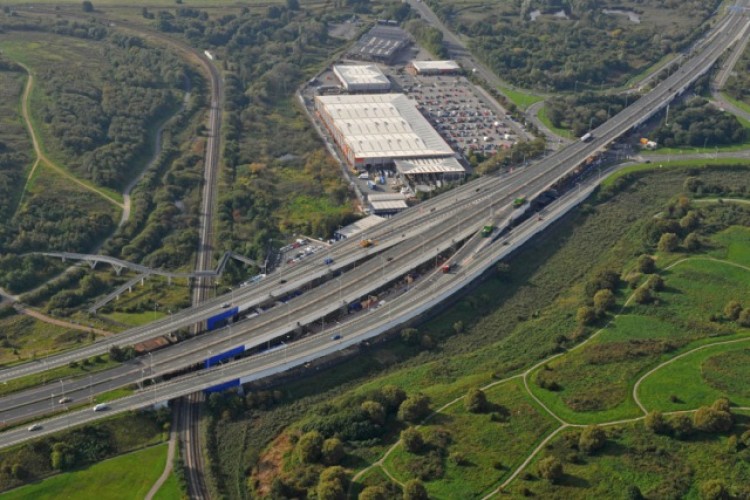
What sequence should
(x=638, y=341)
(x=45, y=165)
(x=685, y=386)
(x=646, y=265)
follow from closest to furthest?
1. (x=685, y=386)
2. (x=638, y=341)
3. (x=646, y=265)
4. (x=45, y=165)

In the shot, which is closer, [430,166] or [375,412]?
[375,412]

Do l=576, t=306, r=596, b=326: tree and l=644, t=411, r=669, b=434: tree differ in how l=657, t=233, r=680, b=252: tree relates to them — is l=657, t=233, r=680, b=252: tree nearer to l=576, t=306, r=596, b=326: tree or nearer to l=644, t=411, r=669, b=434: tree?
l=576, t=306, r=596, b=326: tree

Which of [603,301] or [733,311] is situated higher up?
[733,311]

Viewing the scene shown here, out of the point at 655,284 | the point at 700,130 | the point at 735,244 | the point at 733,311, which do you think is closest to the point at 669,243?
the point at 735,244

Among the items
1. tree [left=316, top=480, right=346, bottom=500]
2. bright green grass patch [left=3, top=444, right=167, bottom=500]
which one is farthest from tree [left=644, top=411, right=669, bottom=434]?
bright green grass patch [left=3, top=444, right=167, bottom=500]

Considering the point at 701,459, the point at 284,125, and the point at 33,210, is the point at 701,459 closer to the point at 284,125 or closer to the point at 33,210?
the point at 33,210

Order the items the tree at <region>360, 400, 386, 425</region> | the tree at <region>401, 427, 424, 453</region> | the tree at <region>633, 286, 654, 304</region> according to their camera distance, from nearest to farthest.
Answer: the tree at <region>401, 427, 424, 453</region>
the tree at <region>360, 400, 386, 425</region>
the tree at <region>633, 286, 654, 304</region>

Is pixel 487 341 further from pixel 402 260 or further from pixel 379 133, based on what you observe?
pixel 379 133
